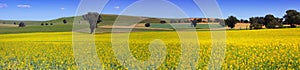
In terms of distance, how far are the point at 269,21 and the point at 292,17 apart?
73.6 inches

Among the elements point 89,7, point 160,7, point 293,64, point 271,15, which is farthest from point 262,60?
point 271,15

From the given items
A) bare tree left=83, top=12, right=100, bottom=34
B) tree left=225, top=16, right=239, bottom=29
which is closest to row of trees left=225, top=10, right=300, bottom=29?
tree left=225, top=16, right=239, bottom=29

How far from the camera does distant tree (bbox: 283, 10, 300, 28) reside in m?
32.2

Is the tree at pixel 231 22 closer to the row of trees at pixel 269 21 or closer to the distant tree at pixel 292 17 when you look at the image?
the row of trees at pixel 269 21

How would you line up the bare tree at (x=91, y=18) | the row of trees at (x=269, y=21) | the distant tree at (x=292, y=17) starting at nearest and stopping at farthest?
the bare tree at (x=91, y=18) → the distant tree at (x=292, y=17) → the row of trees at (x=269, y=21)

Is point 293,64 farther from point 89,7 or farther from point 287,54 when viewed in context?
point 89,7

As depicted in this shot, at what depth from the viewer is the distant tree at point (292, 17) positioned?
3216 centimetres

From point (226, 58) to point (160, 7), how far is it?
2.48 meters

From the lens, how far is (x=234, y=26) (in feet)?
112

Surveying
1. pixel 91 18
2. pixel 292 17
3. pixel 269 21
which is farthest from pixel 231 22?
pixel 91 18

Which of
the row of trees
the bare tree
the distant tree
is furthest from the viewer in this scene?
the row of trees

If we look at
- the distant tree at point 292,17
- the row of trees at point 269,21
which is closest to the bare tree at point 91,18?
the row of trees at point 269,21

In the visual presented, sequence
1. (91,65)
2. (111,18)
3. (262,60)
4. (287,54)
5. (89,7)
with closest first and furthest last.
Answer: (89,7), (91,65), (262,60), (287,54), (111,18)

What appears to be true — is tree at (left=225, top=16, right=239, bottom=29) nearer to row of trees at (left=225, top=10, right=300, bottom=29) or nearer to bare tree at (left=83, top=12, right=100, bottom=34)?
row of trees at (left=225, top=10, right=300, bottom=29)
